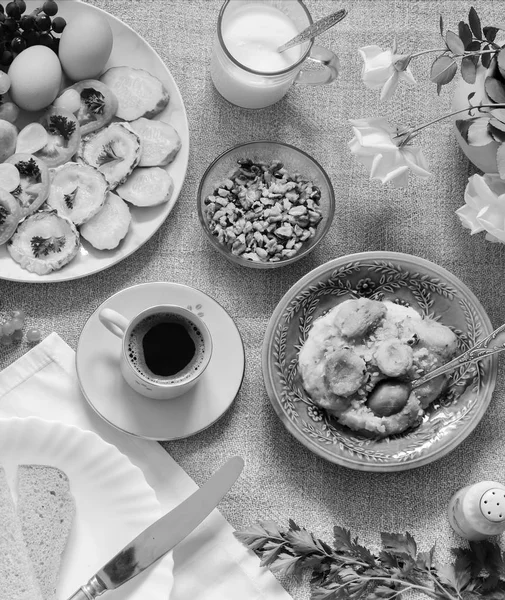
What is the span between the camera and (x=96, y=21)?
1.39 meters

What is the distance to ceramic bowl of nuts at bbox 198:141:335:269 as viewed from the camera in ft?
4.67

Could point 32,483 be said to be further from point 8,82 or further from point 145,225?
point 8,82

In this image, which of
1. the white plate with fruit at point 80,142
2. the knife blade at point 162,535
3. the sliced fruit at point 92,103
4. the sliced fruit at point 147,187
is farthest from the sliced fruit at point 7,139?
the knife blade at point 162,535

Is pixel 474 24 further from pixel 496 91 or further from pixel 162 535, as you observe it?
pixel 162 535

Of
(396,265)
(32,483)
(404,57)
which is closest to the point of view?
(404,57)

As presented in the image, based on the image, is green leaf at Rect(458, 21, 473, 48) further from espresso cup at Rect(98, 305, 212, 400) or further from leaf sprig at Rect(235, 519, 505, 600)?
leaf sprig at Rect(235, 519, 505, 600)

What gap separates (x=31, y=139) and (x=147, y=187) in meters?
0.23

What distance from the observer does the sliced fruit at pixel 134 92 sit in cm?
144

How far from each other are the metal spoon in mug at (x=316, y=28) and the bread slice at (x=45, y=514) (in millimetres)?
878

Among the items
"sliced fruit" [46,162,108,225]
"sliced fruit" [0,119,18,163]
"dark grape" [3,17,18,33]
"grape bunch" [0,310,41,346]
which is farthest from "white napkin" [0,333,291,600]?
"dark grape" [3,17,18,33]

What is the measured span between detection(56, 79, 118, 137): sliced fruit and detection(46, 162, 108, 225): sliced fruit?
0.27ft

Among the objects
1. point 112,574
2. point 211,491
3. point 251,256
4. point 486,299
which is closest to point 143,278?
point 251,256

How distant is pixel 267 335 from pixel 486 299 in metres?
0.46

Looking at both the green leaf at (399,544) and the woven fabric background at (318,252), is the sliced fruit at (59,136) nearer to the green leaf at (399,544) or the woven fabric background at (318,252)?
the woven fabric background at (318,252)
